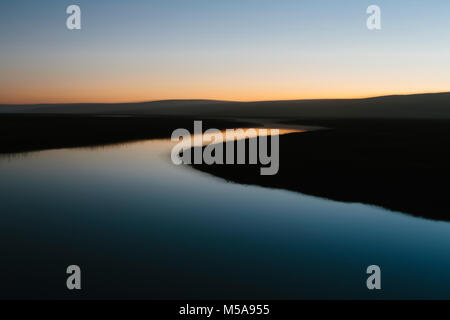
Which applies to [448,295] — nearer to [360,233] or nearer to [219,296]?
[360,233]

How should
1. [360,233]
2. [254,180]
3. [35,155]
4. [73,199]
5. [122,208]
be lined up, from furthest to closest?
[35,155]
[254,180]
[73,199]
[122,208]
[360,233]

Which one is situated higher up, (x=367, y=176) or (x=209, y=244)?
(x=367, y=176)

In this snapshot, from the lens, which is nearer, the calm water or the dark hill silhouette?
the calm water

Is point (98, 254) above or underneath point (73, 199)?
underneath

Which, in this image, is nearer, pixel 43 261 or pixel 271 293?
pixel 271 293

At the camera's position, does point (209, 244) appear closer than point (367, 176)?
Yes

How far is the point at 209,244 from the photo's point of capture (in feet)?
38.6

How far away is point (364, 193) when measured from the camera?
58.2 feet

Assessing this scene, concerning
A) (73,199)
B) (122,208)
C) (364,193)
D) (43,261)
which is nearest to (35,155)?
(73,199)

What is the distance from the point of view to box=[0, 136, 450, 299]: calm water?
9180mm

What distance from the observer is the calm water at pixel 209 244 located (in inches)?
361

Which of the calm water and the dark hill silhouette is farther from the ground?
the dark hill silhouette

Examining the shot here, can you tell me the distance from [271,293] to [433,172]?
A: 57.3 ft
